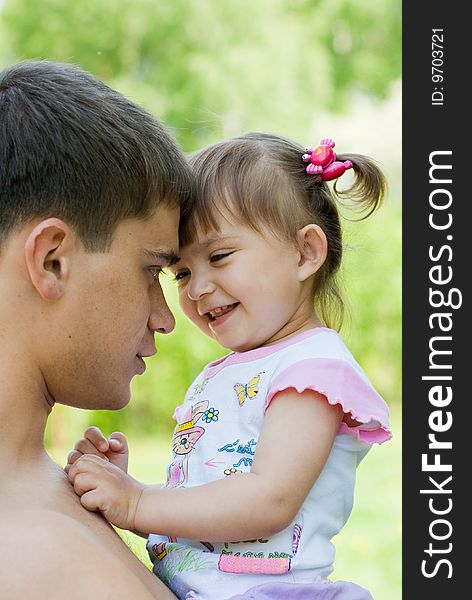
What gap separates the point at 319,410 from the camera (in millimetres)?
1776

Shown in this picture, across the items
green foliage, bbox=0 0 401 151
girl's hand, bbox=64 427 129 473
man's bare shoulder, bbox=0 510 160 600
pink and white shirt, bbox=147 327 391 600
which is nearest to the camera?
man's bare shoulder, bbox=0 510 160 600

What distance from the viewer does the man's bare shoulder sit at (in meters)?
1.46

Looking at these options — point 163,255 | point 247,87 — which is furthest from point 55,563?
point 247,87

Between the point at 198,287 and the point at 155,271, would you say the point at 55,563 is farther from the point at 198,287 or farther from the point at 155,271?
the point at 198,287

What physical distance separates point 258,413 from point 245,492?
6.9 inches

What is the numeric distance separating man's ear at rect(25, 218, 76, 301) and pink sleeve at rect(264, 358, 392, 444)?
0.43 m

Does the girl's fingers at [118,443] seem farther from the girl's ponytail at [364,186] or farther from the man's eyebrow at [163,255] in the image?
the girl's ponytail at [364,186]

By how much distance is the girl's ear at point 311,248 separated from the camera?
2041 millimetres

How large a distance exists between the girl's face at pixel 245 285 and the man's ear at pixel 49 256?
37cm

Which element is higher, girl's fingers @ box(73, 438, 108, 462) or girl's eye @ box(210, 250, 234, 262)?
girl's eye @ box(210, 250, 234, 262)

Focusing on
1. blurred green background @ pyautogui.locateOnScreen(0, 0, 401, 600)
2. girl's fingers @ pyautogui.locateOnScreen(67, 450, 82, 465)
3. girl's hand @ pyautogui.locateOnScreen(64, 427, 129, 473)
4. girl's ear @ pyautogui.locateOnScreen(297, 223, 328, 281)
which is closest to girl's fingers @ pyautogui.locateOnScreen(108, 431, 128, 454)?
girl's hand @ pyautogui.locateOnScreen(64, 427, 129, 473)

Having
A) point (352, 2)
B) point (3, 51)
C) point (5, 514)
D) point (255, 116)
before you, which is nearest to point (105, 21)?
point (3, 51)

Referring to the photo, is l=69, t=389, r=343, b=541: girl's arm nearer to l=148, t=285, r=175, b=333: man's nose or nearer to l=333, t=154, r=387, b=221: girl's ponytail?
l=148, t=285, r=175, b=333: man's nose

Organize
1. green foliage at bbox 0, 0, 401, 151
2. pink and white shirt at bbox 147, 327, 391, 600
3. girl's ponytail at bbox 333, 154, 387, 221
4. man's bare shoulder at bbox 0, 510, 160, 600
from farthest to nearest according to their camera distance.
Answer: green foliage at bbox 0, 0, 401, 151 → girl's ponytail at bbox 333, 154, 387, 221 → pink and white shirt at bbox 147, 327, 391, 600 → man's bare shoulder at bbox 0, 510, 160, 600
